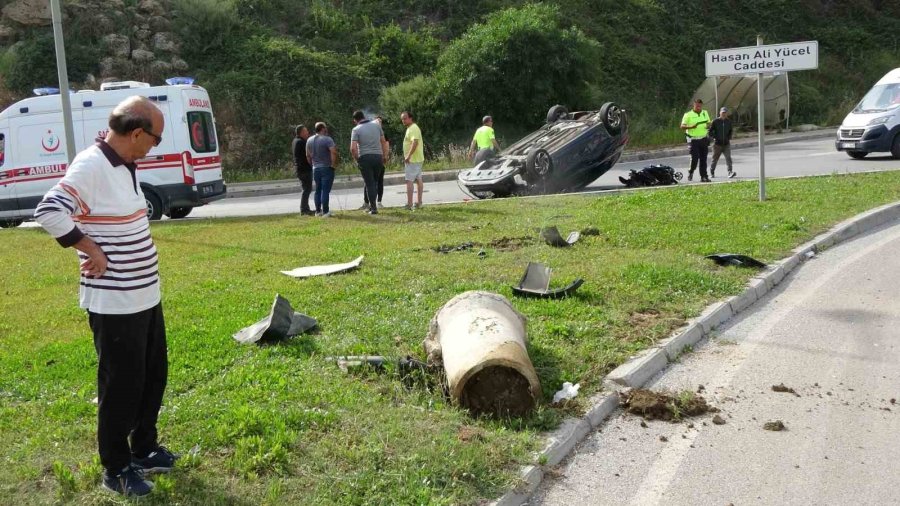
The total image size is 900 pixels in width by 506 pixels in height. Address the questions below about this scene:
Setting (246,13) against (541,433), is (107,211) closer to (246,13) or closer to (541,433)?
(541,433)

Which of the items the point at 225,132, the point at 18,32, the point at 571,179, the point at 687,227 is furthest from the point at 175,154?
the point at 18,32

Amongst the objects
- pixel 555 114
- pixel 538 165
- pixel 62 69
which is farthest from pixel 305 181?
pixel 555 114

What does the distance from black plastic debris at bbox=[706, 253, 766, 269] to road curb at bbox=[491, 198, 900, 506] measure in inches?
5.2

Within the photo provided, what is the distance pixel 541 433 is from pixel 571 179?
13.2 m

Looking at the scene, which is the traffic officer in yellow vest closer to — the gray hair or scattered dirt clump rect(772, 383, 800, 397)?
scattered dirt clump rect(772, 383, 800, 397)

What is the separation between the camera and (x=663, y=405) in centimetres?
555

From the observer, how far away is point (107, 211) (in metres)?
4.09

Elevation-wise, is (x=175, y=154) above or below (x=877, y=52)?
below

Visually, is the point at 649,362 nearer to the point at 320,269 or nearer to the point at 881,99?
the point at 320,269

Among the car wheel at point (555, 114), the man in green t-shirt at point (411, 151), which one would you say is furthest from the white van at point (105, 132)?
the car wheel at point (555, 114)

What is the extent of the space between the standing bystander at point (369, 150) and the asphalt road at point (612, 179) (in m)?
2.68

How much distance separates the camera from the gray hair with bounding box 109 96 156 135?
413cm

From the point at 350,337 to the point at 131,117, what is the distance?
9.63 ft

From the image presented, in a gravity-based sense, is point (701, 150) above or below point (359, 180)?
above
